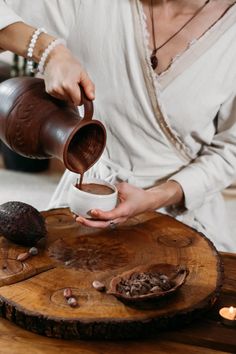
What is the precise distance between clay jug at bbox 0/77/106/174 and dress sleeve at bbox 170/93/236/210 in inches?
15.5

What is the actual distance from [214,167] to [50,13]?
595 millimetres

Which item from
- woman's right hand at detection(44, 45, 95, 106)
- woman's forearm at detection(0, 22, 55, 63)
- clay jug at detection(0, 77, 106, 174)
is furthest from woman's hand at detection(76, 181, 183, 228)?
woman's forearm at detection(0, 22, 55, 63)

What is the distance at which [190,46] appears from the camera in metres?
1.58

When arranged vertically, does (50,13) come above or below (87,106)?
above

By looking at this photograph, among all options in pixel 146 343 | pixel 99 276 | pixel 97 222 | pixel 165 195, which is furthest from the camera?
pixel 165 195

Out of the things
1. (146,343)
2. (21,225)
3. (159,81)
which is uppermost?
(159,81)

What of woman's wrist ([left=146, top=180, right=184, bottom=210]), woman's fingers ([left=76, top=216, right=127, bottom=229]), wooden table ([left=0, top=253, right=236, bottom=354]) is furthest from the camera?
woman's wrist ([left=146, top=180, right=184, bottom=210])

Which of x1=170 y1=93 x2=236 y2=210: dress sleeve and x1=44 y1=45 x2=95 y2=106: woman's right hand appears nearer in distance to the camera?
x1=44 y1=45 x2=95 y2=106: woman's right hand

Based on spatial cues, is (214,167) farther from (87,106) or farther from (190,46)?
(87,106)

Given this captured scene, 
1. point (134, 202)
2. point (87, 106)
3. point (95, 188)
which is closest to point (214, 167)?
point (134, 202)

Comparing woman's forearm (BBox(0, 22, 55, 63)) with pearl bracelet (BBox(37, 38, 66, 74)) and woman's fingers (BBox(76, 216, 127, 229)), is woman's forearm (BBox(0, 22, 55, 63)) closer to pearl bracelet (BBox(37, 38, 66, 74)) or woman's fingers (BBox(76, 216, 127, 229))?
pearl bracelet (BBox(37, 38, 66, 74))

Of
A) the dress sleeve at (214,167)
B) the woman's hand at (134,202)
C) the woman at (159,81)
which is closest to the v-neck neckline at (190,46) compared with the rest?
the woman at (159,81)

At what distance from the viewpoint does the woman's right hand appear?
1209 millimetres

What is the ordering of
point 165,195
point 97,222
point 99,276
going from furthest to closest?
point 165,195, point 97,222, point 99,276
